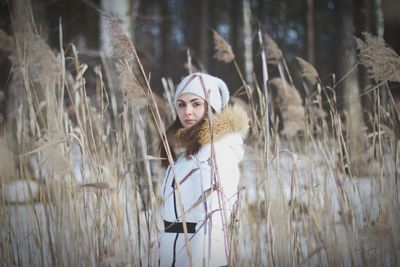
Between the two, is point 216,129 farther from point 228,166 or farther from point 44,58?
point 44,58

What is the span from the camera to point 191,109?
3.71ft

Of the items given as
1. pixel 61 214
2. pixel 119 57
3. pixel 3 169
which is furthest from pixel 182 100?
pixel 3 169

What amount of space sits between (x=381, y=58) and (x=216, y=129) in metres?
0.43

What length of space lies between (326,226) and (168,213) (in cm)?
50

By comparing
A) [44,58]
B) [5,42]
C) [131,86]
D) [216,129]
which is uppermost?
[5,42]

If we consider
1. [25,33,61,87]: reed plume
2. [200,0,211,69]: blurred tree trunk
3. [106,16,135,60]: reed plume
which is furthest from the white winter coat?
[200,0,211,69]: blurred tree trunk

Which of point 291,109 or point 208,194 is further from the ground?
point 291,109

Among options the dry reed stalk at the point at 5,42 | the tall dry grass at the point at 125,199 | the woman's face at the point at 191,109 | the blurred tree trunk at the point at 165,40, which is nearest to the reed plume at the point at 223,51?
the tall dry grass at the point at 125,199

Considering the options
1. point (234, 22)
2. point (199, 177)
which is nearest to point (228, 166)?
point (199, 177)

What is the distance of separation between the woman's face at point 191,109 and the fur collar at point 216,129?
0.12 ft

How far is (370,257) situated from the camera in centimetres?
118

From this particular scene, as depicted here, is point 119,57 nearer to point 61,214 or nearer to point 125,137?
point 125,137

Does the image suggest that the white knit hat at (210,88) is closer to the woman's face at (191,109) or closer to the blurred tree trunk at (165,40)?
the woman's face at (191,109)

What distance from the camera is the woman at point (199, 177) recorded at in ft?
3.34
